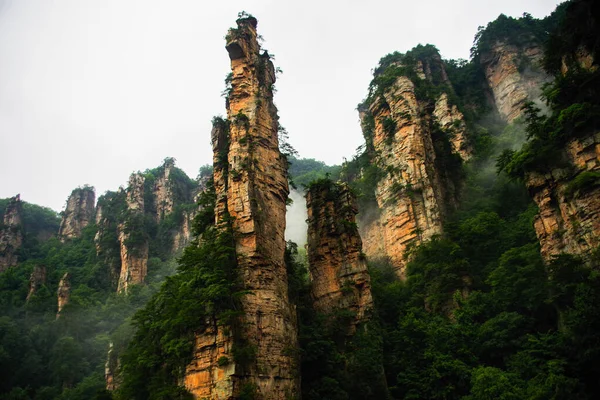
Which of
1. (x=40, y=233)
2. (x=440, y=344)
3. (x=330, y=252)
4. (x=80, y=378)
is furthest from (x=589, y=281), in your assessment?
(x=40, y=233)

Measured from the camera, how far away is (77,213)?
81750mm

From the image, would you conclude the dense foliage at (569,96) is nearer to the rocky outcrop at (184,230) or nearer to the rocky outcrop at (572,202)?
the rocky outcrop at (572,202)

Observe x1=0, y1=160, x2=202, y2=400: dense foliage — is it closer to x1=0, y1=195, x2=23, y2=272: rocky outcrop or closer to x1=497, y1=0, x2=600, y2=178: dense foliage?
x1=0, y1=195, x2=23, y2=272: rocky outcrop

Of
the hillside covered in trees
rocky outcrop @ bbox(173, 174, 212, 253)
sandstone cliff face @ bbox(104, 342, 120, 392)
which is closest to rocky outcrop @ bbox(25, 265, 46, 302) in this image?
the hillside covered in trees

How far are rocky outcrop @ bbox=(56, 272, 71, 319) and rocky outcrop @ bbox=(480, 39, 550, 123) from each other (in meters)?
53.4

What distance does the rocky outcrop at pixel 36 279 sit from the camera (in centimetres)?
5438

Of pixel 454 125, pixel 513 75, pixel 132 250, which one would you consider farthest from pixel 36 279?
pixel 513 75

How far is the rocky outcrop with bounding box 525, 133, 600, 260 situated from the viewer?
2298 centimetres

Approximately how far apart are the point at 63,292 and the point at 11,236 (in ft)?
76.6

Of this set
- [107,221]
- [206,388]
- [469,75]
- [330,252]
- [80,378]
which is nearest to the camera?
[206,388]

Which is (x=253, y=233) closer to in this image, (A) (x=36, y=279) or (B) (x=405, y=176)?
(B) (x=405, y=176)

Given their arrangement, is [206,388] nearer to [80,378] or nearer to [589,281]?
[589,281]

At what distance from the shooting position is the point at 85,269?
2484 inches

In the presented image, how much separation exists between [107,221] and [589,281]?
63.4m
